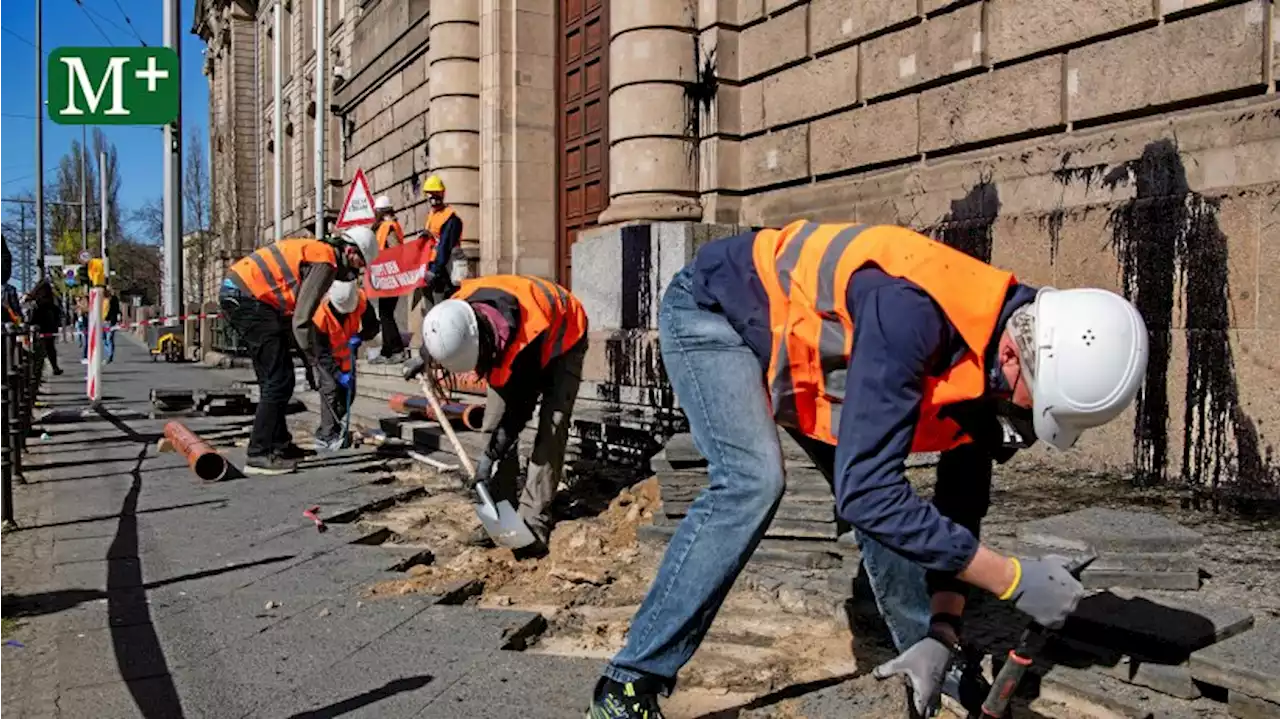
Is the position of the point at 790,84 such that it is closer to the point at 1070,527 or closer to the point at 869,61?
the point at 869,61

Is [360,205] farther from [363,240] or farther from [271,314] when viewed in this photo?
[271,314]

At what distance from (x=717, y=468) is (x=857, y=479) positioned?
58cm

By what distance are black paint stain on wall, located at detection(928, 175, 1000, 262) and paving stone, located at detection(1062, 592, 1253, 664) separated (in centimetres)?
355

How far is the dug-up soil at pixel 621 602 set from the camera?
3.12 m

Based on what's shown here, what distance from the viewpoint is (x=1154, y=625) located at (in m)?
2.92

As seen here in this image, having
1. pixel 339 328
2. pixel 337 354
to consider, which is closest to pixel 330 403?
pixel 337 354

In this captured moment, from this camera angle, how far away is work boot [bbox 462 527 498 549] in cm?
496

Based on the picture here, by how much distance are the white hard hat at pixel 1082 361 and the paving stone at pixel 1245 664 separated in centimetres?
97

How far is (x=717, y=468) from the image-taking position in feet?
8.36

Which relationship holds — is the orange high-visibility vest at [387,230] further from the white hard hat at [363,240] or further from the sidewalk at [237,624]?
the sidewalk at [237,624]

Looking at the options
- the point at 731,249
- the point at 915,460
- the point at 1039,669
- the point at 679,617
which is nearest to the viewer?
the point at 679,617

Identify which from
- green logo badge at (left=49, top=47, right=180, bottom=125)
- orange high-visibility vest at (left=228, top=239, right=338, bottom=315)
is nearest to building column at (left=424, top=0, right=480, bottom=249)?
green logo badge at (left=49, top=47, right=180, bottom=125)

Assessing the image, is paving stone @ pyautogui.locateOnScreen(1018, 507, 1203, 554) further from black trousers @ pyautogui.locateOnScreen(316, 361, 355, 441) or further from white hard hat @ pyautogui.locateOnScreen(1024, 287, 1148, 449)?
black trousers @ pyautogui.locateOnScreen(316, 361, 355, 441)

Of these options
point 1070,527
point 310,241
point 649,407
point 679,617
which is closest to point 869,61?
point 649,407
